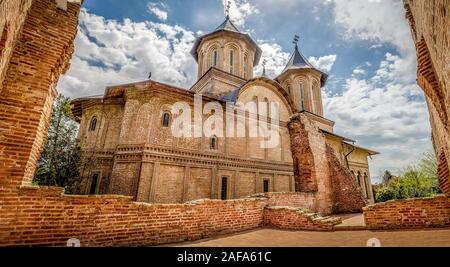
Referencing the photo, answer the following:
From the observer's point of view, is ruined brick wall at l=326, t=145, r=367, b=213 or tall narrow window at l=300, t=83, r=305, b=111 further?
tall narrow window at l=300, t=83, r=305, b=111

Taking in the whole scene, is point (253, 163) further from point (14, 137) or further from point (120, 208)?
point (14, 137)

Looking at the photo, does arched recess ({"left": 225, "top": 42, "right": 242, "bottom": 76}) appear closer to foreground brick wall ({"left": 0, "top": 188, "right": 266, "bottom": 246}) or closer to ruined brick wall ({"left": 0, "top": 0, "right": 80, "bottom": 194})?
foreground brick wall ({"left": 0, "top": 188, "right": 266, "bottom": 246})

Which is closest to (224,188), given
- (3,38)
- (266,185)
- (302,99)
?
(266,185)

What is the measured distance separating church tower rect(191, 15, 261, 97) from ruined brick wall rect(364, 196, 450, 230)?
1656 cm

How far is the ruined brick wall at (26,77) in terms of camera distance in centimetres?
359

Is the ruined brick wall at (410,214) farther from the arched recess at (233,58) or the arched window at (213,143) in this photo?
the arched recess at (233,58)

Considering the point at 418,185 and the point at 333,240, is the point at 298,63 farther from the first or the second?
the point at 333,240

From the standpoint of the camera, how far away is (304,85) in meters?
28.2

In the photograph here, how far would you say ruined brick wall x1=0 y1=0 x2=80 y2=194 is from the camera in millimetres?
3590

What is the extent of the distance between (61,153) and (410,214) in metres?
14.6

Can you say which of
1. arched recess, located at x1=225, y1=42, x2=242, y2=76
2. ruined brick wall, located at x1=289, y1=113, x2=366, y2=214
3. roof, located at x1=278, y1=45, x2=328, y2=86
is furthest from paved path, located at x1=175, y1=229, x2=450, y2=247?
roof, located at x1=278, y1=45, x2=328, y2=86

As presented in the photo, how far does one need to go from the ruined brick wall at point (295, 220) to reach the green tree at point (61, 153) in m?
10.2

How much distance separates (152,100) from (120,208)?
32.6 feet
